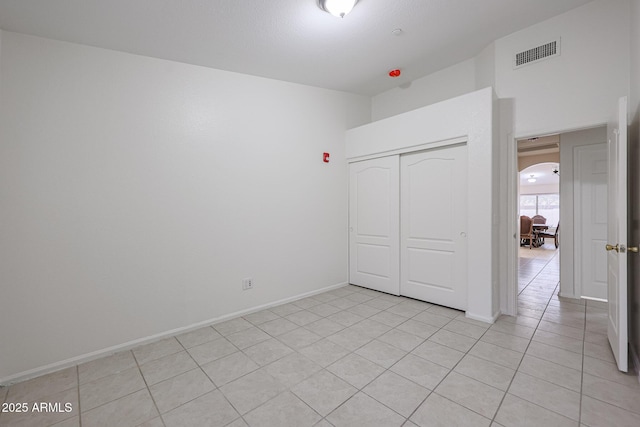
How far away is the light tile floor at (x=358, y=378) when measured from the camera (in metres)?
1.66

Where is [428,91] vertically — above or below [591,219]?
above

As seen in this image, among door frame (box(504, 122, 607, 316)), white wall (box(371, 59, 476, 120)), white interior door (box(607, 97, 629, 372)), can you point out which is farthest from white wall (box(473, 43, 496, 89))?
white interior door (box(607, 97, 629, 372))

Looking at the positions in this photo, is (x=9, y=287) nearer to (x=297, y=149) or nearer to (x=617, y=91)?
(x=297, y=149)

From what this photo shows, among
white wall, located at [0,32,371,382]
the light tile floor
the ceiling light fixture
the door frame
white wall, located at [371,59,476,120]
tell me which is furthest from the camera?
white wall, located at [371,59,476,120]

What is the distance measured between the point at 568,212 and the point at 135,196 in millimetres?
5169

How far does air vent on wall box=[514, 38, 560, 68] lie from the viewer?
2.63m

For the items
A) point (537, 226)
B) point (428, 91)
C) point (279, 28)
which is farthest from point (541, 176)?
point (279, 28)

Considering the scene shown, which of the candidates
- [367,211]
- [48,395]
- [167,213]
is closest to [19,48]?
[167,213]

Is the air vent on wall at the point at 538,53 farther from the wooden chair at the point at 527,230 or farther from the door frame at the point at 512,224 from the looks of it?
the wooden chair at the point at 527,230

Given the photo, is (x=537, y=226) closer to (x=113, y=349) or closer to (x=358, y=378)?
(x=358, y=378)

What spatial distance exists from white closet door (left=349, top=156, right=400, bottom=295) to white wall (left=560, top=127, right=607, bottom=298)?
2.24 meters

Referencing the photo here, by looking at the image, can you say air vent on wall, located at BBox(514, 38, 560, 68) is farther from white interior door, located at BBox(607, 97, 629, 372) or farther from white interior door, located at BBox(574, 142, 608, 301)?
white interior door, located at BBox(574, 142, 608, 301)

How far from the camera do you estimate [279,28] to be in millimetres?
2486

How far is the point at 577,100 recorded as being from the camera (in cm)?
256
